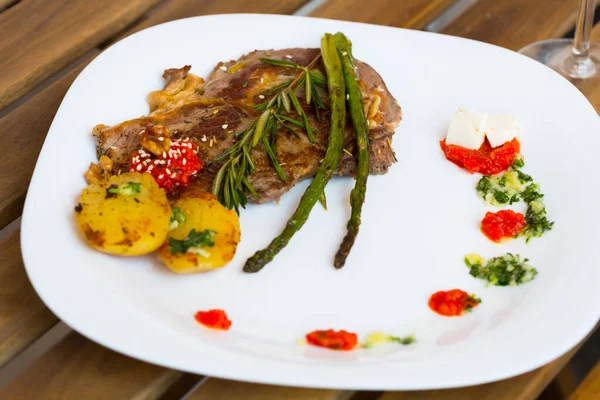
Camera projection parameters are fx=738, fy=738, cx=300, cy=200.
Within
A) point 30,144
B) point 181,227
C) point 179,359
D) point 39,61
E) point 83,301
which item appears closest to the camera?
point 179,359

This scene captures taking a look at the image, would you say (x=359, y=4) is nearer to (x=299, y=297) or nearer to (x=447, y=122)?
(x=447, y=122)

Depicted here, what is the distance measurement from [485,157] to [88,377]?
1.83m

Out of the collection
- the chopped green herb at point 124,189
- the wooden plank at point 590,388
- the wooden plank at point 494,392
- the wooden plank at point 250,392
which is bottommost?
the wooden plank at point 590,388

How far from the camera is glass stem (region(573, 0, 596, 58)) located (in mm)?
3674

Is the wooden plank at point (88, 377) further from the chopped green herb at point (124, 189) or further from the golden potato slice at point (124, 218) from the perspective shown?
the chopped green herb at point (124, 189)

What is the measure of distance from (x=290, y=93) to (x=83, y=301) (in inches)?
47.9

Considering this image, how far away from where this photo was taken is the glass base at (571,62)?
381 centimetres

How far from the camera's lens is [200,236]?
256 centimetres

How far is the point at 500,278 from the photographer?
Answer: 272 cm

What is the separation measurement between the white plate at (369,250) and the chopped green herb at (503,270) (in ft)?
0.10

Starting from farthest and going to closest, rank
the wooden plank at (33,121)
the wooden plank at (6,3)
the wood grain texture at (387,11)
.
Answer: the wooden plank at (6,3) < the wood grain texture at (387,11) < the wooden plank at (33,121)

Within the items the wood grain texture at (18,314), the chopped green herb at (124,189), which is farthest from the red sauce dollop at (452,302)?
the wood grain texture at (18,314)

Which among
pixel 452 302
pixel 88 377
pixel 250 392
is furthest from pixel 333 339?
pixel 88 377

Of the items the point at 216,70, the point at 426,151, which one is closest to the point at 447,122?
the point at 426,151
